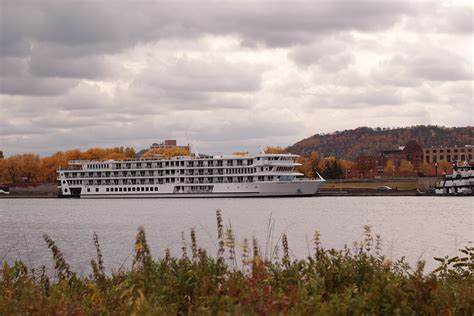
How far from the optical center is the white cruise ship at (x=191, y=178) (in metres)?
111

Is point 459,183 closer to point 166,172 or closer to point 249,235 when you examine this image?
point 166,172

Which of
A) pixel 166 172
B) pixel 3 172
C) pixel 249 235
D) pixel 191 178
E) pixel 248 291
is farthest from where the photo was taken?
pixel 3 172

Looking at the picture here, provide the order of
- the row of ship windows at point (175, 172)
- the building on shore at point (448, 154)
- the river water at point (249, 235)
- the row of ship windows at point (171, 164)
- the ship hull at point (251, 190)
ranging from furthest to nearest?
the building on shore at point (448, 154), the row of ship windows at point (171, 164), the row of ship windows at point (175, 172), the ship hull at point (251, 190), the river water at point (249, 235)

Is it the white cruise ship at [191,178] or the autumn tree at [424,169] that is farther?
the autumn tree at [424,169]

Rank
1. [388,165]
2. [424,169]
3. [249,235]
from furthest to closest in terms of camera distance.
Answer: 1. [388,165]
2. [424,169]
3. [249,235]

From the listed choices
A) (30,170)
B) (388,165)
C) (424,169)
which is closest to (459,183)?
(424,169)

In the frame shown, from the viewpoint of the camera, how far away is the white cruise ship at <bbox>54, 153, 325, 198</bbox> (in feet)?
365

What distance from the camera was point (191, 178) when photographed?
4663 inches

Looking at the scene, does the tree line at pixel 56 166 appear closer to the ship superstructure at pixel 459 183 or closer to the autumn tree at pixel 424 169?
the autumn tree at pixel 424 169

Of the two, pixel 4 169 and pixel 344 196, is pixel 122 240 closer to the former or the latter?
pixel 344 196

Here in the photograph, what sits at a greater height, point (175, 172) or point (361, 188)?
point (175, 172)

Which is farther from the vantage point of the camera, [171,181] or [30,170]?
[30,170]

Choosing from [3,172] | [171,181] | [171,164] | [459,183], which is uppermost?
[171,164]

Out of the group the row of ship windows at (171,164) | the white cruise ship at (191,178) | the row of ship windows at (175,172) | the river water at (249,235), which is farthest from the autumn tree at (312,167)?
the river water at (249,235)
